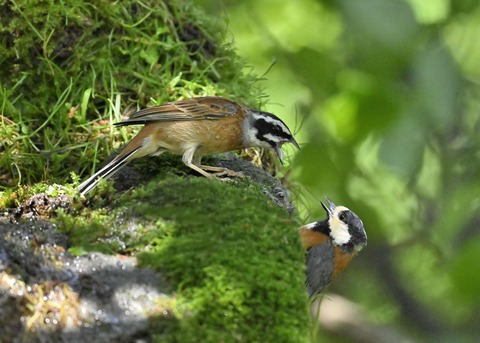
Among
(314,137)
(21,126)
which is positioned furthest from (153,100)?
(314,137)

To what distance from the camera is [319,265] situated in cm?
573

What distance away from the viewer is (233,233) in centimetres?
452

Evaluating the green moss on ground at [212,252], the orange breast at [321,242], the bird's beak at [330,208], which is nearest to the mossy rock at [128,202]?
the green moss on ground at [212,252]

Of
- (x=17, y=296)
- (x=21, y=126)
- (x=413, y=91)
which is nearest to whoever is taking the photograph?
(x=17, y=296)

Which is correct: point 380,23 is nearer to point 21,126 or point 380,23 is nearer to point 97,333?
point 97,333

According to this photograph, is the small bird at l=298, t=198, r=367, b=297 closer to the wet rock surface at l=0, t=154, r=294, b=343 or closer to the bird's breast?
the bird's breast

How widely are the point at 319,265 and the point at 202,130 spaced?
4.29 ft

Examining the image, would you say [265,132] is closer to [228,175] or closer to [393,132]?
[228,175]

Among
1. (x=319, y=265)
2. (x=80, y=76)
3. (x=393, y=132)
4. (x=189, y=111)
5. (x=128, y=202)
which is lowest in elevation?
(x=80, y=76)

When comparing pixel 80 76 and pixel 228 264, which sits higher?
pixel 228 264

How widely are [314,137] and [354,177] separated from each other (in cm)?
41

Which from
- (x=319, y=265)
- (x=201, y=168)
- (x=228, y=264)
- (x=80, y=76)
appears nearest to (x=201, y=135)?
(x=201, y=168)

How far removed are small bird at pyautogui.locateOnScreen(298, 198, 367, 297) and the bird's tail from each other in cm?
124

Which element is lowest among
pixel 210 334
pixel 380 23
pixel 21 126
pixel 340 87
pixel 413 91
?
pixel 21 126
